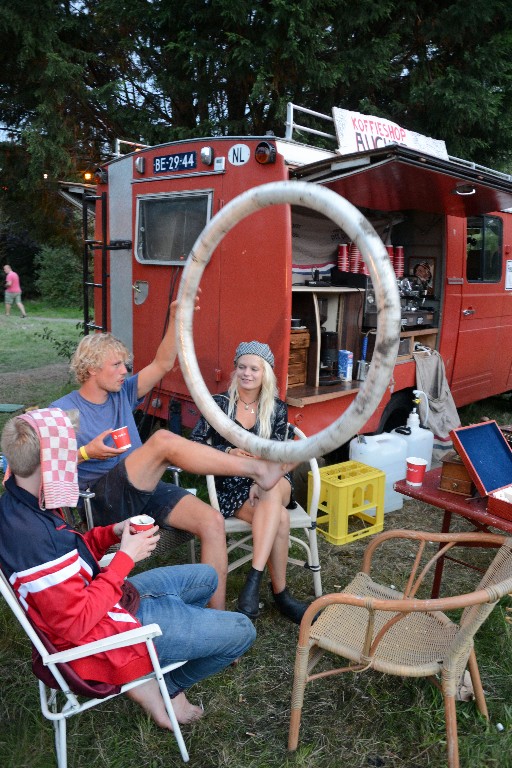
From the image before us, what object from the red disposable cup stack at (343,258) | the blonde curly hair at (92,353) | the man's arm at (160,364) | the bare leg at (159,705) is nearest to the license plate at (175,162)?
the man's arm at (160,364)

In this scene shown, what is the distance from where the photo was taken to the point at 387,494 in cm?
464

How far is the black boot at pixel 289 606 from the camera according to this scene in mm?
3029

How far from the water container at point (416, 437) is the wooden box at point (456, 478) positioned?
182 centimetres

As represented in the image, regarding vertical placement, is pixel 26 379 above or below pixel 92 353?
below

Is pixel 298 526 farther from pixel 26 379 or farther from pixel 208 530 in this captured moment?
pixel 26 379

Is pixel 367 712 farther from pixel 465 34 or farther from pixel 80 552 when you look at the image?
pixel 465 34

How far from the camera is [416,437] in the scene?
4.94m

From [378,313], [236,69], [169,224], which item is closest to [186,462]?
[378,313]

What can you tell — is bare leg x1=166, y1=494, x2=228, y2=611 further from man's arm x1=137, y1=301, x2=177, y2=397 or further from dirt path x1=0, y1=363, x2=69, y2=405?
dirt path x1=0, y1=363, x2=69, y2=405

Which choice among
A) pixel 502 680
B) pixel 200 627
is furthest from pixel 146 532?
pixel 502 680

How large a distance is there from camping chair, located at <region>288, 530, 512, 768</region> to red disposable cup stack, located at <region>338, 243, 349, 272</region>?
3.33 metres

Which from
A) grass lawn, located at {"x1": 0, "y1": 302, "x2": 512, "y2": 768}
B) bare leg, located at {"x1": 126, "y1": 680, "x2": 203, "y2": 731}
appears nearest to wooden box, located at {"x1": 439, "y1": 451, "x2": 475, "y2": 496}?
grass lawn, located at {"x1": 0, "y1": 302, "x2": 512, "y2": 768}

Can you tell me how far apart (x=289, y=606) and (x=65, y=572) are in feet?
5.23

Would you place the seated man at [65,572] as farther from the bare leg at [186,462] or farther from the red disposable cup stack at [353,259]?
the red disposable cup stack at [353,259]
